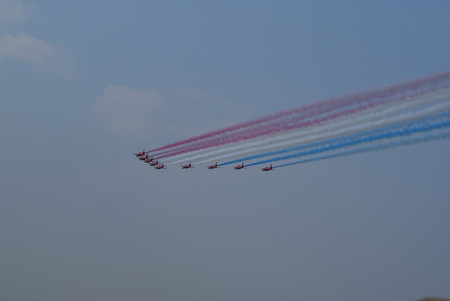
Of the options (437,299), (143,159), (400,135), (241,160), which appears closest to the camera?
(437,299)

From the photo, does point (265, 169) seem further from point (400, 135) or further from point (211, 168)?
point (400, 135)

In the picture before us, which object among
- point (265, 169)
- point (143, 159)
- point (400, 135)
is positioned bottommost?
point (400, 135)

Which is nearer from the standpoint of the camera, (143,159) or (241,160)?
(241,160)

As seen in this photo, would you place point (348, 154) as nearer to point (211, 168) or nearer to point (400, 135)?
point (400, 135)

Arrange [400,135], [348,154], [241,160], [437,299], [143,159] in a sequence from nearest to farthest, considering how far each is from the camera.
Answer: [437,299] < [400,135] < [348,154] < [241,160] < [143,159]

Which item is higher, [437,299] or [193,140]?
[193,140]

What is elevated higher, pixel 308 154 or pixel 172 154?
pixel 172 154

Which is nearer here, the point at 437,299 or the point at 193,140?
the point at 437,299

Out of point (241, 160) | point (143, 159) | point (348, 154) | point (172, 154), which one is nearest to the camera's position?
point (348, 154)

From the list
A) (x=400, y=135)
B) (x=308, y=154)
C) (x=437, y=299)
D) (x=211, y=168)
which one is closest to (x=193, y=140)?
(x=211, y=168)

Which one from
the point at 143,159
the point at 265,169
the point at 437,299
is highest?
the point at 143,159
